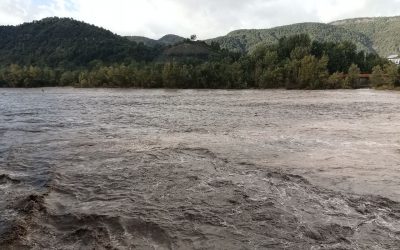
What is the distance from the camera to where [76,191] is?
14.2 meters

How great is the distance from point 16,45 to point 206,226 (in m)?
201

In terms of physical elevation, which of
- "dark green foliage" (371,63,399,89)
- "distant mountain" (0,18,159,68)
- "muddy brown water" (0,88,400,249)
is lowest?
"muddy brown water" (0,88,400,249)

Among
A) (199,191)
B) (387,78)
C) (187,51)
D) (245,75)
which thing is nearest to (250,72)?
(245,75)

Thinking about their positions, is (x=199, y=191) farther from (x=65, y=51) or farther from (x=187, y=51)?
(x=187, y=51)

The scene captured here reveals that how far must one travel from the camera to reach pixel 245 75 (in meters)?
111

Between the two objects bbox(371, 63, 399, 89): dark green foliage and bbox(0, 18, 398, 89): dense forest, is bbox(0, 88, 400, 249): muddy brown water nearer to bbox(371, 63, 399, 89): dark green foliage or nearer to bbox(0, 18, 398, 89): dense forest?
bbox(0, 18, 398, 89): dense forest

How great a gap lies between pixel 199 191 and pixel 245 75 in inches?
3909

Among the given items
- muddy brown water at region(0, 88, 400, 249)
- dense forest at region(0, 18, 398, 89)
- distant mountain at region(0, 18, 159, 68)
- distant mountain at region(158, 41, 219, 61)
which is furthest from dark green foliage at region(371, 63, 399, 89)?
distant mountain at region(0, 18, 159, 68)

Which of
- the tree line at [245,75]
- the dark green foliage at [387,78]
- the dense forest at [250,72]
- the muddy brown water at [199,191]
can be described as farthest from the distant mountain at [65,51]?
the muddy brown water at [199,191]

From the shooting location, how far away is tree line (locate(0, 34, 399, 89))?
10488 cm

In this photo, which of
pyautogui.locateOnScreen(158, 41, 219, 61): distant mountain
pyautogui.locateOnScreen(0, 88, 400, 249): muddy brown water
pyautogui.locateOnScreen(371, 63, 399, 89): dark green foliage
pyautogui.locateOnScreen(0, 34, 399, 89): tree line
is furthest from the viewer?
pyautogui.locateOnScreen(158, 41, 219, 61): distant mountain

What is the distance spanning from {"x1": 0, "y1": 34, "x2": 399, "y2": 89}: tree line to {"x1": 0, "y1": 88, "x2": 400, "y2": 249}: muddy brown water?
3194 inches

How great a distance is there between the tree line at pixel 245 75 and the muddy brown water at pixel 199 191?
81117mm

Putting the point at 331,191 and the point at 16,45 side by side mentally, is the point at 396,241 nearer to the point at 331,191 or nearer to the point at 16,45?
the point at 331,191
